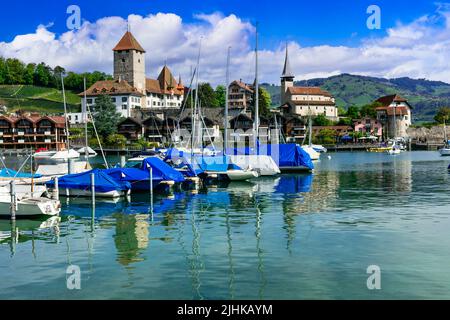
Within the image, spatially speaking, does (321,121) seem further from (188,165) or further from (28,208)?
(28,208)

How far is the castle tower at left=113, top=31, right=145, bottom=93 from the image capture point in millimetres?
183125

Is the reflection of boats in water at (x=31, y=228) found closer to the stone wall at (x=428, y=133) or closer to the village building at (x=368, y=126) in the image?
the village building at (x=368, y=126)

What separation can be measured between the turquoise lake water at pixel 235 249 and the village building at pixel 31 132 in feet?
369

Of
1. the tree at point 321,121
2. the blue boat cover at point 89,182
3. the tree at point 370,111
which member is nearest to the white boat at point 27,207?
the blue boat cover at point 89,182

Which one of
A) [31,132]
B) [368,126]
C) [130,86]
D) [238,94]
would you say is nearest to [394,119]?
[368,126]

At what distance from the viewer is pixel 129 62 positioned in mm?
183875

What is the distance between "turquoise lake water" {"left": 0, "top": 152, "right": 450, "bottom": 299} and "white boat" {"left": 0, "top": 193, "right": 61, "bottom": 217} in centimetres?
75

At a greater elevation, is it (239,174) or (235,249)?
(239,174)

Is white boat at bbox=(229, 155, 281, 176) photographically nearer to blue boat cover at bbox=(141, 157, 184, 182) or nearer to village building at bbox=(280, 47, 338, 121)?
blue boat cover at bbox=(141, 157, 184, 182)

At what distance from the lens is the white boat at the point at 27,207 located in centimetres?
Answer: 3077

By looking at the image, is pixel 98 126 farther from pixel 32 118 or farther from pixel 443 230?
pixel 443 230

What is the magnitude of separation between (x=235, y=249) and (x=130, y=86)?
521ft

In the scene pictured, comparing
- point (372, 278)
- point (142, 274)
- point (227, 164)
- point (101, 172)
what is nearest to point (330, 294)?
point (372, 278)

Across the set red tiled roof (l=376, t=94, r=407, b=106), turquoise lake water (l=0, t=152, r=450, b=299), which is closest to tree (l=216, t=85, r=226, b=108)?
red tiled roof (l=376, t=94, r=407, b=106)
